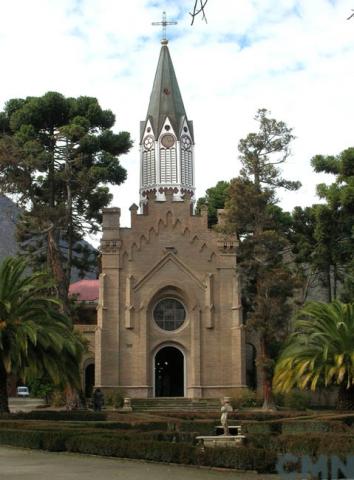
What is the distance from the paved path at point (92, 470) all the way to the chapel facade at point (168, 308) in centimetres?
2639

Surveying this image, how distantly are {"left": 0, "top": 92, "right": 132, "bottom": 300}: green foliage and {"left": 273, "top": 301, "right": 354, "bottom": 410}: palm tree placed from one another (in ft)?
42.0

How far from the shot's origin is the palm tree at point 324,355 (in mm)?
30891

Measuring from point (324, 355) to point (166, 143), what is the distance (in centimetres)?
3462

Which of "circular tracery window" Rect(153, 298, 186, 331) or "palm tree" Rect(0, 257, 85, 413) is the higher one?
"circular tracery window" Rect(153, 298, 186, 331)

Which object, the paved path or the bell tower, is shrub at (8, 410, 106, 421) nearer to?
the paved path

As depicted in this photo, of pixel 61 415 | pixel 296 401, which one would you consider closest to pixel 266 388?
→ pixel 296 401

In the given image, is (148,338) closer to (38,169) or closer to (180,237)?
(180,237)

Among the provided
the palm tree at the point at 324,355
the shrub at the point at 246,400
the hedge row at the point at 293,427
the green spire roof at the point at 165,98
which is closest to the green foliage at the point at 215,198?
the green spire roof at the point at 165,98

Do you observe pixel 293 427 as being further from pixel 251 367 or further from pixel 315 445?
pixel 251 367

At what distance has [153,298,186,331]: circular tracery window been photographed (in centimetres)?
4500

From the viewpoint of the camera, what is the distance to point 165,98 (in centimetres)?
6341

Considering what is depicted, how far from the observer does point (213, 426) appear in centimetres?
2436

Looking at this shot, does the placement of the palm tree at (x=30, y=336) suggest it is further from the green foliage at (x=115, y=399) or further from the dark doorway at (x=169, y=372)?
the dark doorway at (x=169, y=372)

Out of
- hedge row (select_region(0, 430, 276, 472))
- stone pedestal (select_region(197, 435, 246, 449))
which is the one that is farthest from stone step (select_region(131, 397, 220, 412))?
stone pedestal (select_region(197, 435, 246, 449))
